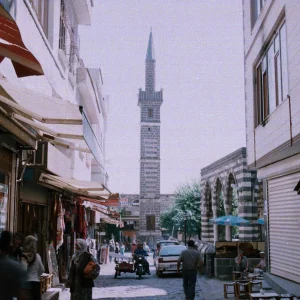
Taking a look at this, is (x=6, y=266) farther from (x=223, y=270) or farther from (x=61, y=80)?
(x=223, y=270)

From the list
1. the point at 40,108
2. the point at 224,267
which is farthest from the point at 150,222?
the point at 40,108

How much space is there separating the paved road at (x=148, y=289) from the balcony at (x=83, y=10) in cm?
911

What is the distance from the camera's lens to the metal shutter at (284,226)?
40.9 feet

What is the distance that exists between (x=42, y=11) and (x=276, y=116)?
594cm

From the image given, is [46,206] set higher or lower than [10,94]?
lower

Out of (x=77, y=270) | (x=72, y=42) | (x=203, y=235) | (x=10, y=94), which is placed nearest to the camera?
(x=10, y=94)

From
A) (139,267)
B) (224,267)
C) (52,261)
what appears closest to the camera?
(52,261)

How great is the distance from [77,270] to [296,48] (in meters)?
5.73

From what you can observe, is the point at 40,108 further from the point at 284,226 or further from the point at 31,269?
the point at 284,226

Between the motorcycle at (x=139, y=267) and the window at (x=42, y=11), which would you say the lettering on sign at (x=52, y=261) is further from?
the motorcycle at (x=139, y=267)

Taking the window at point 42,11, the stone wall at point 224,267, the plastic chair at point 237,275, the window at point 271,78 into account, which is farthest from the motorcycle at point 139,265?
the window at point 42,11

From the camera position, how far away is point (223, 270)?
58.0 feet

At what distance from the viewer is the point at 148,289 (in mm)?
15633

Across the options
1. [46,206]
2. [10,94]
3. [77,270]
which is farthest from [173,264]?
[10,94]
